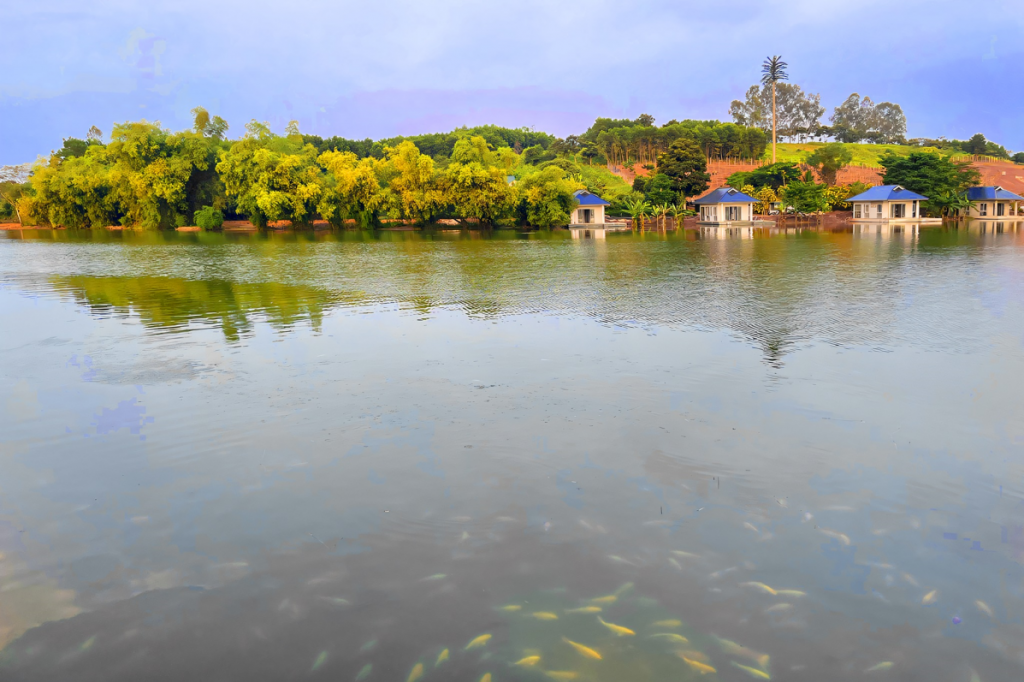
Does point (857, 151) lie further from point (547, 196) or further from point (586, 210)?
point (547, 196)

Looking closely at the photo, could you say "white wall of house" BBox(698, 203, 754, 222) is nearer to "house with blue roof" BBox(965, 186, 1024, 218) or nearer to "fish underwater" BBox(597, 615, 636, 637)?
"house with blue roof" BBox(965, 186, 1024, 218)

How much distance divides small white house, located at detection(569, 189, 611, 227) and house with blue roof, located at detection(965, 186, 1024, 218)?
3824 cm

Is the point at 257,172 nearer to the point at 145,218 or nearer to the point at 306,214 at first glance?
the point at 306,214

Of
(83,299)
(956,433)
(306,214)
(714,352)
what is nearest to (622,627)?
(956,433)

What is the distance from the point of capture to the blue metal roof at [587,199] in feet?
194

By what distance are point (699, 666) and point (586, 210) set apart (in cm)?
5884

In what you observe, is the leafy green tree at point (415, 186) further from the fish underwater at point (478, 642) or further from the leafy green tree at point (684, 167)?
the fish underwater at point (478, 642)

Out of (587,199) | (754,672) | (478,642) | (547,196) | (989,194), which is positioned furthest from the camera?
(989,194)

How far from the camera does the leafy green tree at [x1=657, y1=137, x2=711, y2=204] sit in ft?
208

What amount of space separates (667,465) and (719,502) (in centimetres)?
80

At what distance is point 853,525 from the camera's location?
5.01m

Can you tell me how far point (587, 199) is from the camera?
196 feet

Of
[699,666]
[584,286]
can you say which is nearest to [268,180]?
[584,286]

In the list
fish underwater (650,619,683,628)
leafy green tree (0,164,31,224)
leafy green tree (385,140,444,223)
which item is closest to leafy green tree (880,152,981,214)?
leafy green tree (385,140,444,223)
